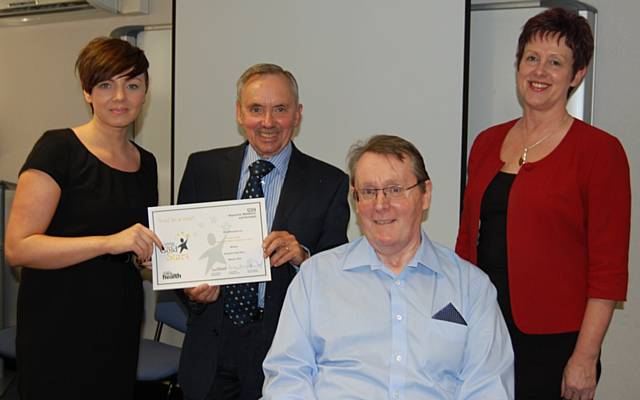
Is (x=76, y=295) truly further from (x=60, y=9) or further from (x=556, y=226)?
(x=60, y=9)

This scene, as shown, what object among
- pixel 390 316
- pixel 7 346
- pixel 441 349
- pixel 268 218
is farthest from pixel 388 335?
pixel 7 346

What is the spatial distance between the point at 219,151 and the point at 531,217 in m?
1.16

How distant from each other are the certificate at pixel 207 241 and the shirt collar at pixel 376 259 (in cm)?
33

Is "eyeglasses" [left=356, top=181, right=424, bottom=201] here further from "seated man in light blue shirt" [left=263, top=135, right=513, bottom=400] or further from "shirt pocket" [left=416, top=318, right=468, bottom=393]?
"shirt pocket" [left=416, top=318, right=468, bottom=393]

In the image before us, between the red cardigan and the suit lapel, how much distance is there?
2.45 ft

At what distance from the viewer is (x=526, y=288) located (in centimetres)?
234

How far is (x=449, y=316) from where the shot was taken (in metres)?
2.05

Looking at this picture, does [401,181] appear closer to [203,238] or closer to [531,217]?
[531,217]

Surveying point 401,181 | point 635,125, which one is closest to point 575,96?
point 635,125

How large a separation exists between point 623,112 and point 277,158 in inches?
75.8

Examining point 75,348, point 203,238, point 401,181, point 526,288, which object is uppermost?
point 401,181

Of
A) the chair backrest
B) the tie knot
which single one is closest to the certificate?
the tie knot

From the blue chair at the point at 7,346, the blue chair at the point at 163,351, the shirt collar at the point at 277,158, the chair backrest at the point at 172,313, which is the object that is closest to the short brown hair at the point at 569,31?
the shirt collar at the point at 277,158

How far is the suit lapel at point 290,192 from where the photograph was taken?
2436 mm
